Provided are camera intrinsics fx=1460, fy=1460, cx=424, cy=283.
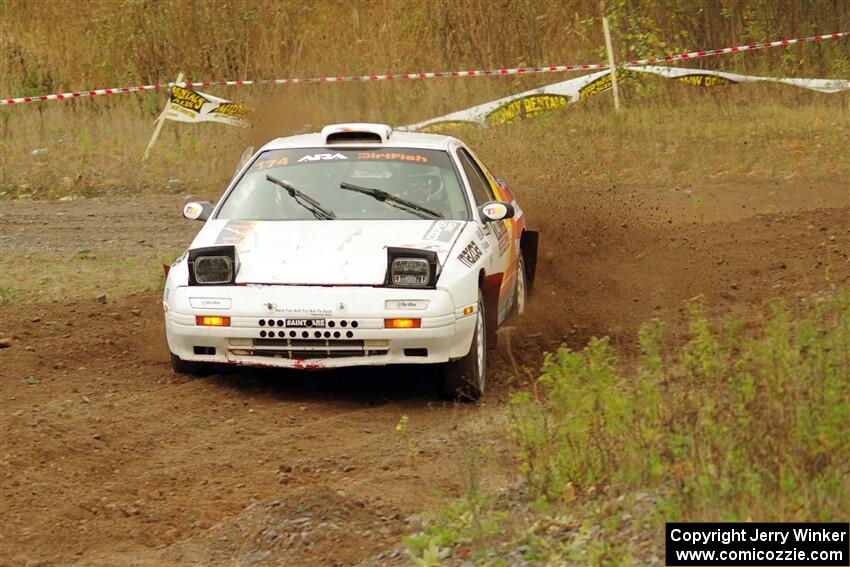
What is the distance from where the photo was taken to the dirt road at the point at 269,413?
20.6 feet

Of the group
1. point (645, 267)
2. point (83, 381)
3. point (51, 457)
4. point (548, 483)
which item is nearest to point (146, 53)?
point (645, 267)

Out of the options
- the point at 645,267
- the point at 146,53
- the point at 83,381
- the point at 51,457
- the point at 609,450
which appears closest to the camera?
Result: the point at 609,450

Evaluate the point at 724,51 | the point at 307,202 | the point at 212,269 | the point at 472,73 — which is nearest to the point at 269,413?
the point at 212,269

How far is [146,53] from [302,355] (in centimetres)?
1702

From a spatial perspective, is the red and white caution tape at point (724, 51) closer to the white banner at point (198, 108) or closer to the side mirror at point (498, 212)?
the white banner at point (198, 108)

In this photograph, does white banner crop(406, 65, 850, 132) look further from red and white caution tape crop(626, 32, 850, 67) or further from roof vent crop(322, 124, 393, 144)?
roof vent crop(322, 124, 393, 144)

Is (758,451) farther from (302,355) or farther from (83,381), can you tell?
(83,381)

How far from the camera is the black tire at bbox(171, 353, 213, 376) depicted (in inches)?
355

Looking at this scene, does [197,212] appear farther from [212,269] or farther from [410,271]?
[410,271]

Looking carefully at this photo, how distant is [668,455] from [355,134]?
491 cm

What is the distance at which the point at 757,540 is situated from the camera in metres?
4.92

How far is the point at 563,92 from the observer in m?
21.0

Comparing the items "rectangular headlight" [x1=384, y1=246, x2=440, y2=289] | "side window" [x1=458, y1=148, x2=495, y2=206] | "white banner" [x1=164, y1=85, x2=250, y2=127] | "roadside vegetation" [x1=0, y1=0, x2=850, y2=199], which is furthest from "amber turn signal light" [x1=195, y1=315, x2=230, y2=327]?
"white banner" [x1=164, y1=85, x2=250, y2=127]

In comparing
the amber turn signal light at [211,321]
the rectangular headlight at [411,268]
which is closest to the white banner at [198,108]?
the amber turn signal light at [211,321]
